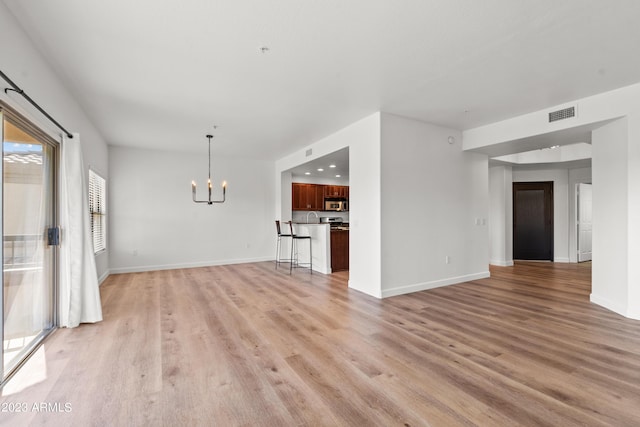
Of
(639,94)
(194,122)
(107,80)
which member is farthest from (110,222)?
(639,94)

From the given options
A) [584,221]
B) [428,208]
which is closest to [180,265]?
[428,208]

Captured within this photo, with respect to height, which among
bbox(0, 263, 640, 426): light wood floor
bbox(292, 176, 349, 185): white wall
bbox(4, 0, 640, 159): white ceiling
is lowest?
bbox(0, 263, 640, 426): light wood floor

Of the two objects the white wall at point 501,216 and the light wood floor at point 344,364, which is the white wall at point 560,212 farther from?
the light wood floor at point 344,364

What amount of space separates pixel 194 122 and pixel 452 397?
4.88m

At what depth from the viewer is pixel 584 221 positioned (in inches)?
312

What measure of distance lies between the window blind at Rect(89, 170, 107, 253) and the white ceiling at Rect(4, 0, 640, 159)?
132 cm

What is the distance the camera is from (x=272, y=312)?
379 cm

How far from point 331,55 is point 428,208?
304cm

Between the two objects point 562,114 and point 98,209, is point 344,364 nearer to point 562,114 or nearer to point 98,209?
point 562,114

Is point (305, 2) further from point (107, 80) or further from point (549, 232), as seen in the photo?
point (549, 232)

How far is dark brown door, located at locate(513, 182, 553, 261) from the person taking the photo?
311 inches

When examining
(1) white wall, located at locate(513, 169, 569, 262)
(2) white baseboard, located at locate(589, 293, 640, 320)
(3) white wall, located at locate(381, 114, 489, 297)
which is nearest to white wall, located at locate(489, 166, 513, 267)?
(1) white wall, located at locate(513, 169, 569, 262)

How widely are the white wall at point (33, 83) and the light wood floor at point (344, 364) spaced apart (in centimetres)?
213

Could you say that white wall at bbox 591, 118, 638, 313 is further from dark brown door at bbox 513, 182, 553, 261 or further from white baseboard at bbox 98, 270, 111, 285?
white baseboard at bbox 98, 270, 111, 285
